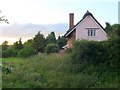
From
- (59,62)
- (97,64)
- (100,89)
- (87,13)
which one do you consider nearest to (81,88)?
(100,89)

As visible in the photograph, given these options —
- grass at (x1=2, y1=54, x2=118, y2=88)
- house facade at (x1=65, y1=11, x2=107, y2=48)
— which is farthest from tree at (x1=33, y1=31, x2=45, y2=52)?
grass at (x1=2, y1=54, x2=118, y2=88)

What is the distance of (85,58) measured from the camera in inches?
620

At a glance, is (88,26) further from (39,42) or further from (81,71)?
(81,71)

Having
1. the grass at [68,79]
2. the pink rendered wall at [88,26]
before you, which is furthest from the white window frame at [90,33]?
the grass at [68,79]

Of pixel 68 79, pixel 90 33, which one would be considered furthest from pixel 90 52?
pixel 90 33

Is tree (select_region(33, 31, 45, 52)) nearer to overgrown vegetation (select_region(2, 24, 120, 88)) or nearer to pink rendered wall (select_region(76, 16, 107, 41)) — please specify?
pink rendered wall (select_region(76, 16, 107, 41))

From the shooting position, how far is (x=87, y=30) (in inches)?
1297

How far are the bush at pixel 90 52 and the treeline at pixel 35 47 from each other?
10.7 m

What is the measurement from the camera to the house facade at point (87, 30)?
32.2 m

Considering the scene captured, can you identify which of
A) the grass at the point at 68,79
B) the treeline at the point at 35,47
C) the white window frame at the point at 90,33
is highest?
the white window frame at the point at 90,33

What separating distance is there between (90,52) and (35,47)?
24.1 metres

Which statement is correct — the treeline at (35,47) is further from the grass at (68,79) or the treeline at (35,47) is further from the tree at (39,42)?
the grass at (68,79)

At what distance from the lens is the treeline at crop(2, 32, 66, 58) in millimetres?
31612

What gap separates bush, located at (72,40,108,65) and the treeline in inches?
423
